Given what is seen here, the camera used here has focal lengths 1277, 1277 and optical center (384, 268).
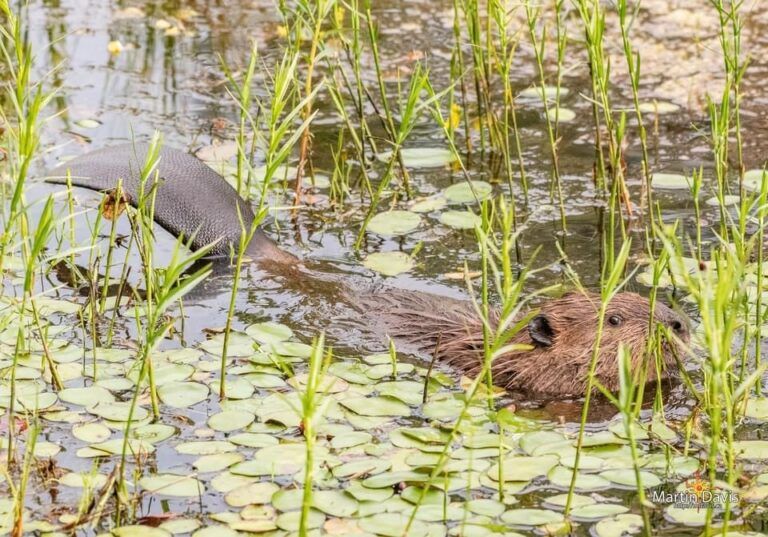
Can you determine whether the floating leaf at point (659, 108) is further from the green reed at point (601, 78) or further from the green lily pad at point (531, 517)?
the green lily pad at point (531, 517)

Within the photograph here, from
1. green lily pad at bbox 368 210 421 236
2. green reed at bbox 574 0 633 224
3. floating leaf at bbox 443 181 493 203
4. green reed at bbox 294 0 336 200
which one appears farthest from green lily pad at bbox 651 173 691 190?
green reed at bbox 294 0 336 200

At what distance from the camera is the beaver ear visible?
4258 millimetres

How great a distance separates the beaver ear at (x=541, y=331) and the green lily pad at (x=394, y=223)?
1184 millimetres

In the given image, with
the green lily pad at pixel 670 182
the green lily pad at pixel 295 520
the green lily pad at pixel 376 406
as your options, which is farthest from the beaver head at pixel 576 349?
the green lily pad at pixel 670 182

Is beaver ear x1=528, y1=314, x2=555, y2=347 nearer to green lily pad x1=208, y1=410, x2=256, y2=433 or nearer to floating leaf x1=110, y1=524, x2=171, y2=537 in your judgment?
green lily pad x1=208, y1=410, x2=256, y2=433

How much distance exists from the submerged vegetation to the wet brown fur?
72 millimetres

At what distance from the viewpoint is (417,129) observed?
653cm

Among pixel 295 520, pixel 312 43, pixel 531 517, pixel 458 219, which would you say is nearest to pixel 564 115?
pixel 458 219

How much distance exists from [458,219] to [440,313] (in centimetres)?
96

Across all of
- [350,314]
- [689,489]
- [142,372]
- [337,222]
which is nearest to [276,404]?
[142,372]

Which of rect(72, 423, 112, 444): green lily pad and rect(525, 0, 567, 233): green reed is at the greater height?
rect(525, 0, 567, 233): green reed

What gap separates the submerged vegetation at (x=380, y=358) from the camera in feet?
10.1

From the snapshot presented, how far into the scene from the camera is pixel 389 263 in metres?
5.08

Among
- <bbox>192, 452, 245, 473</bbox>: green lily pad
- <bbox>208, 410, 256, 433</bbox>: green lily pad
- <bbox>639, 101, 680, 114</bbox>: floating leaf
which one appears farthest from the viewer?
<bbox>639, 101, 680, 114</bbox>: floating leaf
